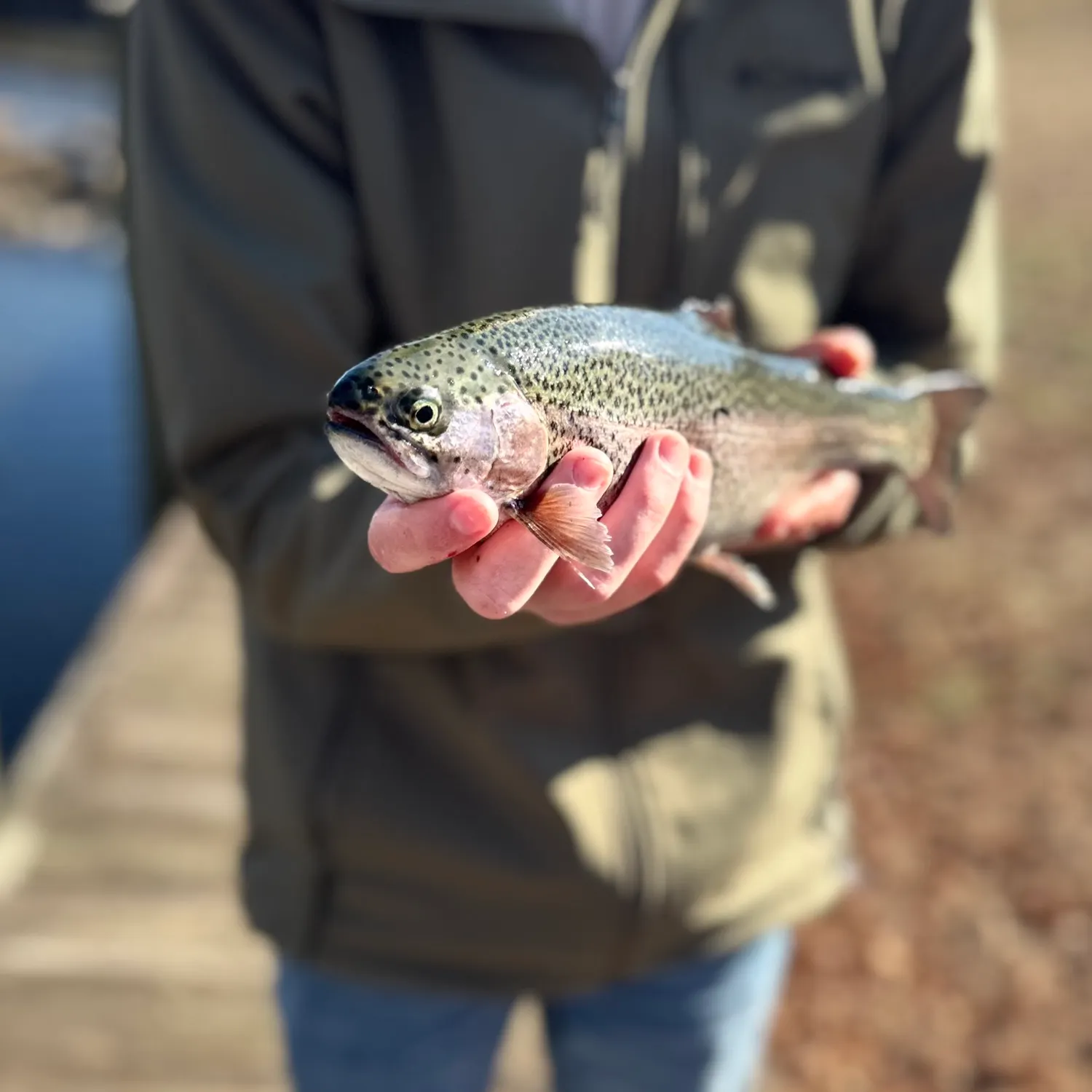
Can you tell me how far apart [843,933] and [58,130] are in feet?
60.8

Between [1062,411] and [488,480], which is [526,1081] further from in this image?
[1062,411]

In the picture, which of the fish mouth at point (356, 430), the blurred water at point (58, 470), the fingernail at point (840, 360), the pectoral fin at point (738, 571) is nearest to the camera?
the fish mouth at point (356, 430)

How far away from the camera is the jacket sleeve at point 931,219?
1.97 meters

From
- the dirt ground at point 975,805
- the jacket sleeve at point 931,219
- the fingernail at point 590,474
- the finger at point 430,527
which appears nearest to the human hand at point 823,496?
the jacket sleeve at point 931,219

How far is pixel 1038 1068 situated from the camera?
128 inches

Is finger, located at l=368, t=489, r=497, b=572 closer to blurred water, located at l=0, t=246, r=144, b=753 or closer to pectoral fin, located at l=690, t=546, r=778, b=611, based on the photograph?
pectoral fin, located at l=690, t=546, r=778, b=611

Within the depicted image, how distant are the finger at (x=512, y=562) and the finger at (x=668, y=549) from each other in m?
0.14

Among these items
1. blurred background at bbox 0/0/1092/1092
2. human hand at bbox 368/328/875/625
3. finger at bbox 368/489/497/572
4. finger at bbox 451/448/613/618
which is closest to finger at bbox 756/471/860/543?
human hand at bbox 368/328/875/625

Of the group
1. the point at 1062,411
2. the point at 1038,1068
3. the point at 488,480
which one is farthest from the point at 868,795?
the point at 1062,411

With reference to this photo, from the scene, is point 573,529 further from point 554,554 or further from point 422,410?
point 422,410

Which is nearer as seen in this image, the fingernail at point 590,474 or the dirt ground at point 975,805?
the fingernail at point 590,474

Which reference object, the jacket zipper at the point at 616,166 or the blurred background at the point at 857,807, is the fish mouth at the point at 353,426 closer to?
the jacket zipper at the point at 616,166

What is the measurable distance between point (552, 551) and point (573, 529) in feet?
0.11

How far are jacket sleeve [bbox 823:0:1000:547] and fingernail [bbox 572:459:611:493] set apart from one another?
86 centimetres
